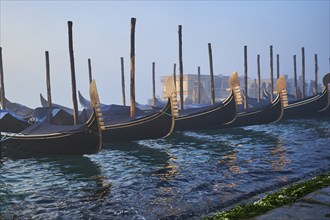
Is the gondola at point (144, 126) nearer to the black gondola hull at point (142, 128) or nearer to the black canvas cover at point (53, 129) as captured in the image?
the black gondola hull at point (142, 128)

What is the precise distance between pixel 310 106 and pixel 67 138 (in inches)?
550

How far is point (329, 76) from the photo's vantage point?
57.6 feet

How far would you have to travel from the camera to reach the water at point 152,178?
4504mm

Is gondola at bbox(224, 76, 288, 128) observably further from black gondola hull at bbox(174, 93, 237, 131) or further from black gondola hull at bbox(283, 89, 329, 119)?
black gondola hull at bbox(283, 89, 329, 119)

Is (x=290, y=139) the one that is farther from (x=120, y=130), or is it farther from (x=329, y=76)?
(x=329, y=76)

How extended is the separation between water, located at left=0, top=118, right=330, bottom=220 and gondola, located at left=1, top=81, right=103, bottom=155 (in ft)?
0.94

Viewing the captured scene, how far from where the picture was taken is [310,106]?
57.1ft

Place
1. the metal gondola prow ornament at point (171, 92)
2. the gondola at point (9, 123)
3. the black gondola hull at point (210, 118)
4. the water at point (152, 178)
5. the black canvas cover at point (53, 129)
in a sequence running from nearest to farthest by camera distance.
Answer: the water at point (152, 178) → the black canvas cover at point (53, 129) → the metal gondola prow ornament at point (171, 92) → the gondola at point (9, 123) → the black gondola hull at point (210, 118)

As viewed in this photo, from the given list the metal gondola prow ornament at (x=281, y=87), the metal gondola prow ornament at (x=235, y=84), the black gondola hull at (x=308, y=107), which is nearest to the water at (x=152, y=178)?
the metal gondola prow ornament at (x=235, y=84)

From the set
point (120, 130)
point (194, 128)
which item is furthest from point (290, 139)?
point (120, 130)

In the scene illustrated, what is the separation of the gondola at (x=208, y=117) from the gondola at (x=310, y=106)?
5.61 m

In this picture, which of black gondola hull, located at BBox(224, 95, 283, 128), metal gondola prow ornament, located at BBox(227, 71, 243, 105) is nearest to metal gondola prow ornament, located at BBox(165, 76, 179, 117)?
metal gondola prow ornament, located at BBox(227, 71, 243, 105)

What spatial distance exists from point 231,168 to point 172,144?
452 centimetres

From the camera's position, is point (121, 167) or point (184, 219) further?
point (121, 167)
